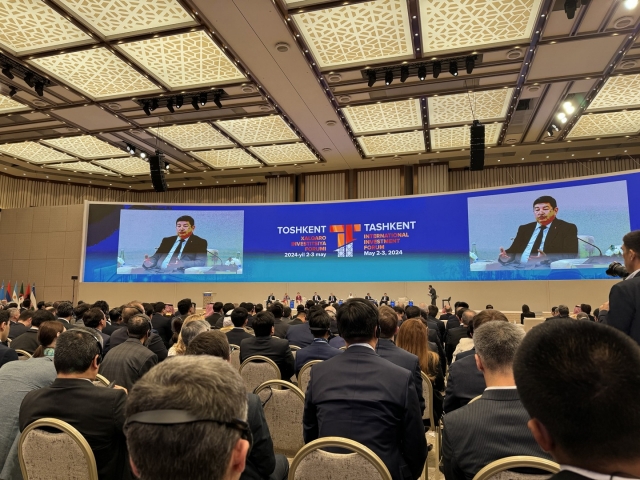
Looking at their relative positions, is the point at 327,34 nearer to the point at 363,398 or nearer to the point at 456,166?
the point at 363,398

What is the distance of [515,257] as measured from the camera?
39.9 ft

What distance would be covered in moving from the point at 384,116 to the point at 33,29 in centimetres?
693

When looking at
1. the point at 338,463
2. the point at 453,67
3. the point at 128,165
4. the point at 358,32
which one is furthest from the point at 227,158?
the point at 338,463

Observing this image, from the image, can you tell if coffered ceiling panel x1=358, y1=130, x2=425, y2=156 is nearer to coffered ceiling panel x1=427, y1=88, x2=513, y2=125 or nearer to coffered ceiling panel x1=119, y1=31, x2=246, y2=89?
coffered ceiling panel x1=427, y1=88, x2=513, y2=125

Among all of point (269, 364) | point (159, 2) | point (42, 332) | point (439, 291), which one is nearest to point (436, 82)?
point (159, 2)

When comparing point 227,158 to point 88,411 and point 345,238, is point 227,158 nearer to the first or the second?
point 345,238

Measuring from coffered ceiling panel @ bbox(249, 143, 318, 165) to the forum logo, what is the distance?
2329mm

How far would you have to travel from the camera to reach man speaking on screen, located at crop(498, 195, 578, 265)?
11.3 metres

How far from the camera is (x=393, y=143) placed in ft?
42.0

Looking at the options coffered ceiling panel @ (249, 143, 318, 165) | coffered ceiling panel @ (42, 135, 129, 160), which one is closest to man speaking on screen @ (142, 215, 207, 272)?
coffered ceiling panel @ (42, 135, 129, 160)

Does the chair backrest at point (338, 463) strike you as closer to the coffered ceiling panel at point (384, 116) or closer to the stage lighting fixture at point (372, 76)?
the stage lighting fixture at point (372, 76)

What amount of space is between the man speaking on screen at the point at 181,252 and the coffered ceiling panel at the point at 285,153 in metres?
3.29

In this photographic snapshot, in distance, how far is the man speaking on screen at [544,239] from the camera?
11.3m

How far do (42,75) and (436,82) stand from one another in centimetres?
745
